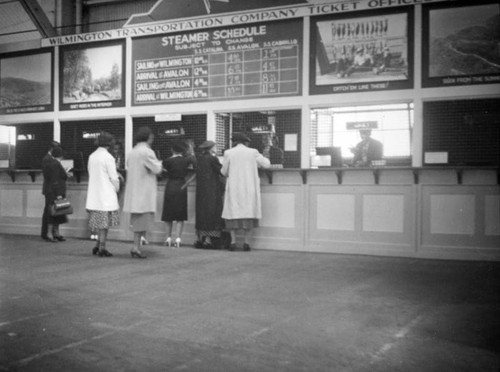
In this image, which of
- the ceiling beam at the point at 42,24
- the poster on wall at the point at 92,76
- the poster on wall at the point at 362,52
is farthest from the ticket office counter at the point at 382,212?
the ceiling beam at the point at 42,24

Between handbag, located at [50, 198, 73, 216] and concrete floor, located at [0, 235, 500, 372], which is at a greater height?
handbag, located at [50, 198, 73, 216]

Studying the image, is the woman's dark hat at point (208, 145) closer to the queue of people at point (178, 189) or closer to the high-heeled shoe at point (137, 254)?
the queue of people at point (178, 189)

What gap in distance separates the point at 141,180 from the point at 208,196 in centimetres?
151

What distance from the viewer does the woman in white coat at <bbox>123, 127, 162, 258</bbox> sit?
6.97 meters

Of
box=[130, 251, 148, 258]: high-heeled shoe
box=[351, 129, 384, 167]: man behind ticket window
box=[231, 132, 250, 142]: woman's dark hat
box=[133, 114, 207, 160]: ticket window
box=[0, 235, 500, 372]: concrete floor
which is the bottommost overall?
box=[0, 235, 500, 372]: concrete floor

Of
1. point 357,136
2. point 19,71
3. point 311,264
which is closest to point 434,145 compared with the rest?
point 357,136

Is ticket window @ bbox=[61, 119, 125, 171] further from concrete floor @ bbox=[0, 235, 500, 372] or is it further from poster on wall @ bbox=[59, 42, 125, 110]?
concrete floor @ bbox=[0, 235, 500, 372]

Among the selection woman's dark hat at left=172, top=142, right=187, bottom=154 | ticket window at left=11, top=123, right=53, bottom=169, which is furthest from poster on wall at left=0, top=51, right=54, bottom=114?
woman's dark hat at left=172, top=142, right=187, bottom=154

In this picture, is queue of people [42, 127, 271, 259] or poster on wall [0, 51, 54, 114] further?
poster on wall [0, 51, 54, 114]

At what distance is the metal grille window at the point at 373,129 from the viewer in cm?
796

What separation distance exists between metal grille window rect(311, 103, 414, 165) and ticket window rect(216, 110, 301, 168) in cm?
26

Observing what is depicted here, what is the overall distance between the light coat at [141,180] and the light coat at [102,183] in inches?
10.5

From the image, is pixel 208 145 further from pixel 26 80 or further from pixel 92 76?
pixel 26 80

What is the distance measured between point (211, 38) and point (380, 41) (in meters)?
2.63
